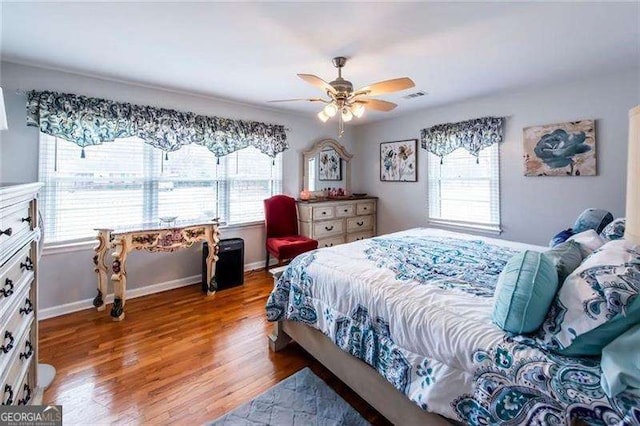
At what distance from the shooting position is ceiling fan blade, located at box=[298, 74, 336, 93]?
7.22 feet

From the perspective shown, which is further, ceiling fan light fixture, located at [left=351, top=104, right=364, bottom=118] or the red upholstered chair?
the red upholstered chair

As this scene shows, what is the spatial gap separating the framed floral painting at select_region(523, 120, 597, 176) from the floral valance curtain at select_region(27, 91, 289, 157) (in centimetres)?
330

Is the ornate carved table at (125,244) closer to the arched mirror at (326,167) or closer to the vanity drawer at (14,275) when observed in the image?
the vanity drawer at (14,275)

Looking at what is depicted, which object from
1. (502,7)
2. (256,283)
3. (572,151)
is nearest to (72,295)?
(256,283)

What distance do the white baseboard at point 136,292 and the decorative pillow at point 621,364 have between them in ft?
12.7

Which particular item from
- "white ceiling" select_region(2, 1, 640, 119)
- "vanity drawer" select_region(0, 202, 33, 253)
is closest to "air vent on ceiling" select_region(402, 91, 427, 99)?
"white ceiling" select_region(2, 1, 640, 119)

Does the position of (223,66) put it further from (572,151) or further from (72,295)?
(572,151)

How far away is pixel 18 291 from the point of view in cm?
135

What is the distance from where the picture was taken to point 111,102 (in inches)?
122

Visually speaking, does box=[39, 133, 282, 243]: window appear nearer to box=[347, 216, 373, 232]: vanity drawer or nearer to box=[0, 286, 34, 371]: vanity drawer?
box=[347, 216, 373, 232]: vanity drawer

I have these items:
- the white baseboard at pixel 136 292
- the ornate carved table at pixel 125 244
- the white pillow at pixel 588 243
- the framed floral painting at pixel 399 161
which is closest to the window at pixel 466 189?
the framed floral painting at pixel 399 161

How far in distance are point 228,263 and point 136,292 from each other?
3.47 feet

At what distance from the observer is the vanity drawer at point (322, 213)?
4434 millimetres

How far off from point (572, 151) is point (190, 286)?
4719 millimetres
